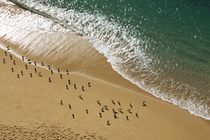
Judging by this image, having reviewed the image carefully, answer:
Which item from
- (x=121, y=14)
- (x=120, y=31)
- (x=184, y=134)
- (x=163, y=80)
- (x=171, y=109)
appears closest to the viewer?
(x=184, y=134)

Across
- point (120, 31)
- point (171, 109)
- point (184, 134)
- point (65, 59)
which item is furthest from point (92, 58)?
point (184, 134)

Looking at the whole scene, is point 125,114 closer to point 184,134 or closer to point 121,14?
point 184,134

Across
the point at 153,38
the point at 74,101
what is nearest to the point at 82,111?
the point at 74,101

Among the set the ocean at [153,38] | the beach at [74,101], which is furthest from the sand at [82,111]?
the ocean at [153,38]

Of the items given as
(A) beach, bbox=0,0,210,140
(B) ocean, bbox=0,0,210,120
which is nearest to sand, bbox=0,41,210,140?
(A) beach, bbox=0,0,210,140

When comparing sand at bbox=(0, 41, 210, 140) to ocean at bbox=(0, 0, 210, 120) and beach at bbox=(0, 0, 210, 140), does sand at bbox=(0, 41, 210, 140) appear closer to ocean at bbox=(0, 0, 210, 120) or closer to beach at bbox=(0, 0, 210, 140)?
beach at bbox=(0, 0, 210, 140)

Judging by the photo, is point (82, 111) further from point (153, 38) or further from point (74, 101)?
point (153, 38)
